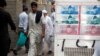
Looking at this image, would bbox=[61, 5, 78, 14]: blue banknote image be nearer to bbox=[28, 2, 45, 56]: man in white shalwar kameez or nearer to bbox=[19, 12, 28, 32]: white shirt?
bbox=[28, 2, 45, 56]: man in white shalwar kameez

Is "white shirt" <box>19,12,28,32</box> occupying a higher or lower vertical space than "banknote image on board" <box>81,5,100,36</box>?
lower

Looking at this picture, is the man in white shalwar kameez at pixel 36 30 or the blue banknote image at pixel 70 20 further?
the man in white shalwar kameez at pixel 36 30

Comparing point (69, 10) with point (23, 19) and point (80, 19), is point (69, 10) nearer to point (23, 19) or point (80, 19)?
point (80, 19)

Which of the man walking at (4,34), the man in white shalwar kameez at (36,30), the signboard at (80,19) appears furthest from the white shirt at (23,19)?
the signboard at (80,19)

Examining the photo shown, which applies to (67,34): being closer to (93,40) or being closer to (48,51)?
(93,40)

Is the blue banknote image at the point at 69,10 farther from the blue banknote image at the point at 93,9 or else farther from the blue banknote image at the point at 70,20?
the blue banknote image at the point at 93,9

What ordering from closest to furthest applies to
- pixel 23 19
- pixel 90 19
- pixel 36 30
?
1. pixel 90 19
2. pixel 36 30
3. pixel 23 19

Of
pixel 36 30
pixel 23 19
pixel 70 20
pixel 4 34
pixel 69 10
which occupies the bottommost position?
pixel 23 19

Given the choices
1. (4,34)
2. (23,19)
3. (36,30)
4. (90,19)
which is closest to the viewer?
(90,19)

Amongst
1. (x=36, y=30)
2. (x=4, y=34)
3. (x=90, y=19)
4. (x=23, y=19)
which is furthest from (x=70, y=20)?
(x=23, y=19)

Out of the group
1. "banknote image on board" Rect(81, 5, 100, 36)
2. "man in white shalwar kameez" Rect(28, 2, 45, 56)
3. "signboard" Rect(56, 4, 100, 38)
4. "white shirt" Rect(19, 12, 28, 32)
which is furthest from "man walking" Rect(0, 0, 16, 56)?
"white shirt" Rect(19, 12, 28, 32)

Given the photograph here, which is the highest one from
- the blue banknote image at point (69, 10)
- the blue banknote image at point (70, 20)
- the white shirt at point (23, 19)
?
the blue banknote image at point (69, 10)

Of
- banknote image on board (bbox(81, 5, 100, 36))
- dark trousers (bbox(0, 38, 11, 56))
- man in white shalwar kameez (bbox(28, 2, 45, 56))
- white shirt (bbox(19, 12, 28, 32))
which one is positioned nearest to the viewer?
banknote image on board (bbox(81, 5, 100, 36))

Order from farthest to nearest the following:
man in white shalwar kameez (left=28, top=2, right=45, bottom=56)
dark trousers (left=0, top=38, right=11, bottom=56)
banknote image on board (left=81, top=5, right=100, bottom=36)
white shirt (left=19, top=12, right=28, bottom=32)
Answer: white shirt (left=19, top=12, right=28, bottom=32) < man in white shalwar kameez (left=28, top=2, right=45, bottom=56) < dark trousers (left=0, top=38, right=11, bottom=56) < banknote image on board (left=81, top=5, right=100, bottom=36)
